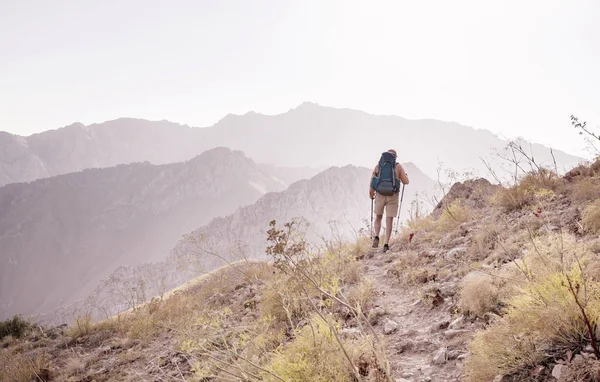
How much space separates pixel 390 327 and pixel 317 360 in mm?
1349

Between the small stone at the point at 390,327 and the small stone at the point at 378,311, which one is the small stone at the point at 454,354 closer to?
the small stone at the point at 390,327

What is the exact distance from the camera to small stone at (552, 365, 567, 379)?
6.26 ft

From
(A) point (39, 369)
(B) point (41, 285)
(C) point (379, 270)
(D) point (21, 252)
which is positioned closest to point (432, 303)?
(C) point (379, 270)

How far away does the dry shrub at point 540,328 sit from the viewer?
6.71 ft

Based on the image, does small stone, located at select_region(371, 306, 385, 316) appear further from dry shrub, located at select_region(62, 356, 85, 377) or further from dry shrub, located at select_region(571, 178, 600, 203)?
→ dry shrub, located at select_region(62, 356, 85, 377)

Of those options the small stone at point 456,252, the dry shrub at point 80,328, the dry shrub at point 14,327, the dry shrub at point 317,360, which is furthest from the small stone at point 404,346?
the dry shrub at point 14,327

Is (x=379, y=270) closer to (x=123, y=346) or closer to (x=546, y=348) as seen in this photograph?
(x=546, y=348)

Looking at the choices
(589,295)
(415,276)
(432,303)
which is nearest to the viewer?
(589,295)

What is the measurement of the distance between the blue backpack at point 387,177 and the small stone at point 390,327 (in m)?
3.84

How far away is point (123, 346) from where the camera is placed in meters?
6.06

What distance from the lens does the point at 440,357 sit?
287 cm

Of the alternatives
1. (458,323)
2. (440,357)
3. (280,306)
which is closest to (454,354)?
(440,357)

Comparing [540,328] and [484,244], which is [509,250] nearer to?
[484,244]

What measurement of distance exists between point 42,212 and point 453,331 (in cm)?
19570
